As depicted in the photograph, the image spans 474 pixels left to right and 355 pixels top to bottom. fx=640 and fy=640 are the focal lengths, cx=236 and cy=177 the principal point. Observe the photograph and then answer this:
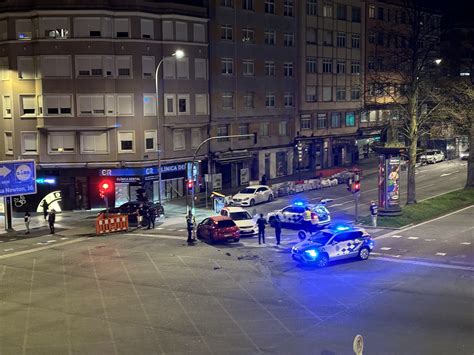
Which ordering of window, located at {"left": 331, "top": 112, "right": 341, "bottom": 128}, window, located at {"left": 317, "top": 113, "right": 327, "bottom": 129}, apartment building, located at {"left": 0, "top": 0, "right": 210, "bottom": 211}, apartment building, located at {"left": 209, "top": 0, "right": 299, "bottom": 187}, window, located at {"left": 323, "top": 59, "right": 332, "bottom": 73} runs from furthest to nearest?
window, located at {"left": 331, "top": 112, "right": 341, "bottom": 128} < window, located at {"left": 317, "top": 113, "right": 327, "bottom": 129} < window, located at {"left": 323, "top": 59, "right": 332, "bottom": 73} < apartment building, located at {"left": 209, "top": 0, "right": 299, "bottom": 187} < apartment building, located at {"left": 0, "top": 0, "right": 210, "bottom": 211}

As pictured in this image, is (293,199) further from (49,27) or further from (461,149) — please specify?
(461,149)

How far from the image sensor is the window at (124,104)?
49.9 metres

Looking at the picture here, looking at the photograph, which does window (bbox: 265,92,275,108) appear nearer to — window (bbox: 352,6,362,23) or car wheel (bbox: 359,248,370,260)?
window (bbox: 352,6,362,23)

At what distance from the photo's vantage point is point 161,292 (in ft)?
80.4

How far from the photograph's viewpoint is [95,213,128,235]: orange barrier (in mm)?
39656

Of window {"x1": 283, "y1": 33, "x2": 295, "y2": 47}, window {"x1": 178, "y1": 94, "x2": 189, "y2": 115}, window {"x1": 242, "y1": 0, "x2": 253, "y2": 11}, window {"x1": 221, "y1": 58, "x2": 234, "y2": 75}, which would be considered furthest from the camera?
window {"x1": 283, "y1": 33, "x2": 295, "y2": 47}

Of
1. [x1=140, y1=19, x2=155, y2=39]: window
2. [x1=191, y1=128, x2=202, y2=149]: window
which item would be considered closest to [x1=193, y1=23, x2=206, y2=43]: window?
[x1=140, y1=19, x2=155, y2=39]: window

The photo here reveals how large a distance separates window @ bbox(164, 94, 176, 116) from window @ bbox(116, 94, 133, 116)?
3.38 metres

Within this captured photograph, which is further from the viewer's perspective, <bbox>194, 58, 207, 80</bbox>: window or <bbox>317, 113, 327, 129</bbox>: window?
<bbox>317, 113, 327, 129</bbox>: window

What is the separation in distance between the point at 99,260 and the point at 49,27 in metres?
24.4

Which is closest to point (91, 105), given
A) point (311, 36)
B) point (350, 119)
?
point (311, 36)

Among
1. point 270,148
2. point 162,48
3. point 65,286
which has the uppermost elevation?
point 162,48

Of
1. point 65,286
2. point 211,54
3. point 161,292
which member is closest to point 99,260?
point 65,286

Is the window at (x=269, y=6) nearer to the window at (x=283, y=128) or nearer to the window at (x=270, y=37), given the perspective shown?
the window at (x=270, y=37)
